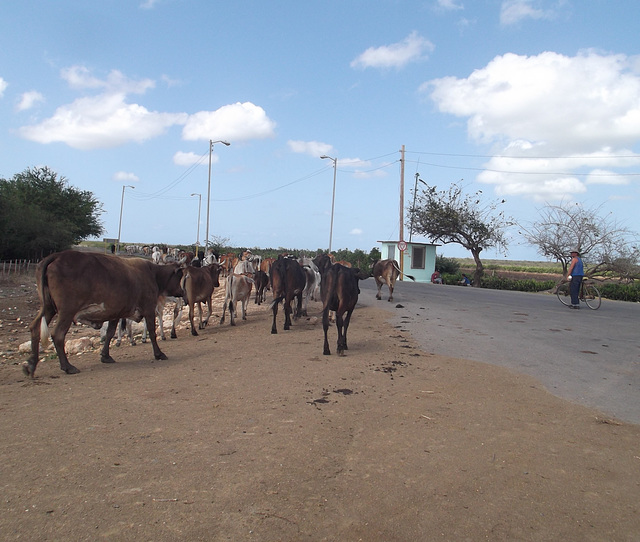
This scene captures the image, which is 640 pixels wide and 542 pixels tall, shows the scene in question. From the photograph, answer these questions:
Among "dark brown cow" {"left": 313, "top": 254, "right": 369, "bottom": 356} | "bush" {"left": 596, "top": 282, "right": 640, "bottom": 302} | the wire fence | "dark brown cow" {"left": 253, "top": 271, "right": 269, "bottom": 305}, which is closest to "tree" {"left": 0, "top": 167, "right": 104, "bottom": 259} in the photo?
the wire fence

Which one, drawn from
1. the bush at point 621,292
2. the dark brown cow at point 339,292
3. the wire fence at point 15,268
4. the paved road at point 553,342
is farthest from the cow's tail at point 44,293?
the bush at point 621,292

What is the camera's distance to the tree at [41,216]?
31719 mm

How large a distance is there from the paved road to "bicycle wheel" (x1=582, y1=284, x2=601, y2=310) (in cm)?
27

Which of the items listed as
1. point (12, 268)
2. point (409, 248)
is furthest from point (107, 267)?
point (409, 248)

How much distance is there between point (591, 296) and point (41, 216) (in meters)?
34.4

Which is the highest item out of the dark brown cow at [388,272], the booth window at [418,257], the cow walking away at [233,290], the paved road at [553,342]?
the booth window at [418,257]

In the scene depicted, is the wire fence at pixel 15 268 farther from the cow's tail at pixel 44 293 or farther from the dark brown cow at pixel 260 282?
the cow's tail at pixel 44 293

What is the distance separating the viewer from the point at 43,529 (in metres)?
3.10

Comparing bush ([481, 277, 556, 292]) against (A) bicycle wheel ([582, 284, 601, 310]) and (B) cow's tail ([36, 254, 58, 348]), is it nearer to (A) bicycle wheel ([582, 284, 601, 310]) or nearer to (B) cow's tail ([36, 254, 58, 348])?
(A) bicycle wheel ([582, 284, 601, 310])

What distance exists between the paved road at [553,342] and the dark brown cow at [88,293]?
531 cm

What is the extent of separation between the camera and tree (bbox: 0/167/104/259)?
3172cm

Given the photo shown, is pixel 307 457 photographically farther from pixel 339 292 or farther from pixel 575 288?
pixel 575 288

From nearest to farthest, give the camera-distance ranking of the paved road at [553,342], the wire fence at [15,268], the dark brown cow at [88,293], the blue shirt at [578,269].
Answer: the paved road at [553,342] → the dark brown cow at [88,293] → the blue shirt at [578,269] → the wire fence at [15,268]

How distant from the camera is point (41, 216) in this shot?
114 ft
